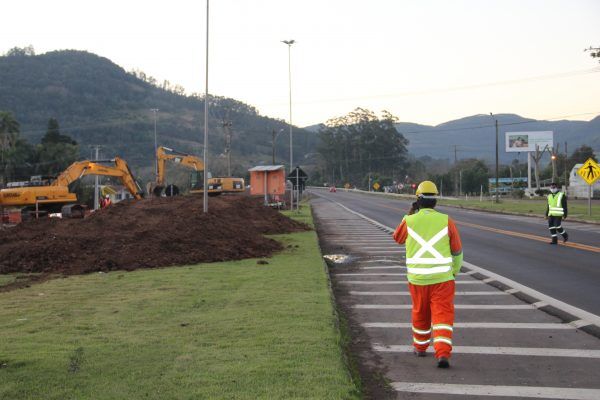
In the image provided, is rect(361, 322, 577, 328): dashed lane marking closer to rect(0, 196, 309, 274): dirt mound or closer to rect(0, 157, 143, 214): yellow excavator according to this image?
rect(0, 196, 309, 274): dirt mound

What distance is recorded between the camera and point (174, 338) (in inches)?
260

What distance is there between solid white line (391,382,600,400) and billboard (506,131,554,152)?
289ft

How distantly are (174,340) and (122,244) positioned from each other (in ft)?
28.0

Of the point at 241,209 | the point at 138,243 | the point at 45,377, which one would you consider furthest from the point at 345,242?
the point at 45,377

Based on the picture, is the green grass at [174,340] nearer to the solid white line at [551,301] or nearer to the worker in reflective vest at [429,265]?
the worker in reflective vest at [429,265]

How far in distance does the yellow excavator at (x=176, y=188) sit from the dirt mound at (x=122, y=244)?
15.8m

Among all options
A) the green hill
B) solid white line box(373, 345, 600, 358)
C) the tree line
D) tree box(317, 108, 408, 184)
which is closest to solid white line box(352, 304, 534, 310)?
solid white line box(373, 345, 600, 358)

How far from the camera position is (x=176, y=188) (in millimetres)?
35125

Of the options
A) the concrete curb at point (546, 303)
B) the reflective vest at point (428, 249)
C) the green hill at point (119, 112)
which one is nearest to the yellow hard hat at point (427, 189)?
the reflective vest at point (428, 249)

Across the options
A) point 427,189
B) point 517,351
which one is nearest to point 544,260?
point 517,351

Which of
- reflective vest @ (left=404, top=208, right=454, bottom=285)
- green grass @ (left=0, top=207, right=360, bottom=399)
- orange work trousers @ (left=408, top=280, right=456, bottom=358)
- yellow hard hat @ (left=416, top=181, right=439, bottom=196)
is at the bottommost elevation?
green grass @ (left=0, top=207, right=360, bottom=399)

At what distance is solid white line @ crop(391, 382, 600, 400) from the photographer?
16.7 feet

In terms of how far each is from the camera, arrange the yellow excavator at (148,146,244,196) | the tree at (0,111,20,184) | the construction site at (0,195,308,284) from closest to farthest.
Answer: the construction site at (0,195,308,284), the yellow excavator at (148,146,244,196), the tree at (0,111,20,184)

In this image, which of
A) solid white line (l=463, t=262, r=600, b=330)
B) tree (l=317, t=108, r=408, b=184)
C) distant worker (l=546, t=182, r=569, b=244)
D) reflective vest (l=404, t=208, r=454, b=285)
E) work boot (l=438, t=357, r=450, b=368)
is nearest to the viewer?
work boot (l=438, t=357, r=450, b=368)
